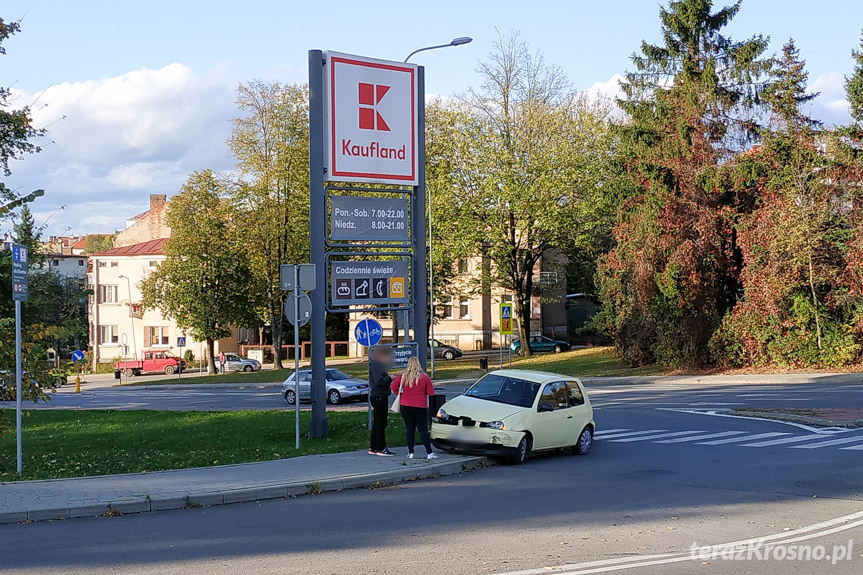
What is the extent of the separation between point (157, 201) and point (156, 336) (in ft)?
67.5

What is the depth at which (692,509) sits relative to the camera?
1049 cm

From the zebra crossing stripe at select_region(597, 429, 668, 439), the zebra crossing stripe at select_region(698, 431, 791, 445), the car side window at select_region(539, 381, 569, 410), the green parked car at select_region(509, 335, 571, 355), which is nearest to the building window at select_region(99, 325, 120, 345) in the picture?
the green parked car at select_region(509, 335, 571, 355)

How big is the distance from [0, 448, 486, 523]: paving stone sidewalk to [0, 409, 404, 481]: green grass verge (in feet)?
2.97

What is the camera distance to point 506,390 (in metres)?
15.4

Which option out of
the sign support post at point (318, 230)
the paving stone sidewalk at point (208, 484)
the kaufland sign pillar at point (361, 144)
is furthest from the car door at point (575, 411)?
the sign support post at point (318, 230)

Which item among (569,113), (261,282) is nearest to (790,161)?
(569,113)

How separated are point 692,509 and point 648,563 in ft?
9.38

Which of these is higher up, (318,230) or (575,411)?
(318,230)

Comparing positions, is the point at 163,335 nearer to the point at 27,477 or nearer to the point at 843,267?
the point at 843,267

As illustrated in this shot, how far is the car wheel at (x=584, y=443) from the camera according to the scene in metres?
15.9

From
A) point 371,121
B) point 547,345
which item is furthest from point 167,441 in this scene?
point 547,345

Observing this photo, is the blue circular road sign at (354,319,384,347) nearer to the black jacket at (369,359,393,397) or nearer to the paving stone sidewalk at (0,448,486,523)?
the black jacket at (369,359,393,397)

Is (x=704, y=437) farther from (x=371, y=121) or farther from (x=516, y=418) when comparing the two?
(x=371, y=121)

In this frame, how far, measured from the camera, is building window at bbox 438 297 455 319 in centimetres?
5900
